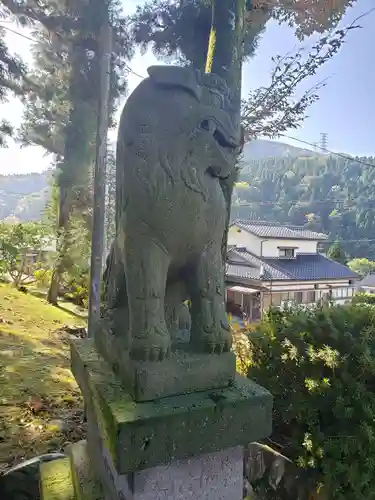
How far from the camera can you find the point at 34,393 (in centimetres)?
326

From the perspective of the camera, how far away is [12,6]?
421 centimetres

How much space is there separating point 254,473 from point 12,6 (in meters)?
5.00

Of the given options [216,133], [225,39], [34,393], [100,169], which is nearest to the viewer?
[216,133]

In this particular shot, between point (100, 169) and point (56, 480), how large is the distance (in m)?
2.85

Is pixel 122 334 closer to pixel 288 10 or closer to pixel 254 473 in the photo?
pixel 254 473

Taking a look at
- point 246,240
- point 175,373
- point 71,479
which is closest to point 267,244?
point 246,240

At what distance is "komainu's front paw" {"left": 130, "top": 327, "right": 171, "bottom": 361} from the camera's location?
1054 mm

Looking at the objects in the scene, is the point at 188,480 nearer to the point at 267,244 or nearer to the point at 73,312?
the point at 73,312

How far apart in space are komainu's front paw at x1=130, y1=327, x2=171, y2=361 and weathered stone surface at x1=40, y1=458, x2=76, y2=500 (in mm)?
732

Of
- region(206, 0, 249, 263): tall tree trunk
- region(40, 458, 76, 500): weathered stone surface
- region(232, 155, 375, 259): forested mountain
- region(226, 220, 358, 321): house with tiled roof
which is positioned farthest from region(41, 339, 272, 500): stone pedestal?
region(232, 155, 375, 259): forested mountain

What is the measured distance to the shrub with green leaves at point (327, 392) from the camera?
1758 millimetres

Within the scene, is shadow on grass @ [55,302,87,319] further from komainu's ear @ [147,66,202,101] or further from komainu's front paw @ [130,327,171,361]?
komainu's ear @ [147,66,202,101]

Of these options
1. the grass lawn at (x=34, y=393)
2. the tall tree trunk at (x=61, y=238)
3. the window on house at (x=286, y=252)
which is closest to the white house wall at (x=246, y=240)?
the window on house at (x=286, y=252)

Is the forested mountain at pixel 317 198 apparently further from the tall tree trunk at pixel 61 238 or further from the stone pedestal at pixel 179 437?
the stone pedestal at pixel 179 437
